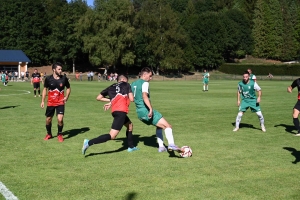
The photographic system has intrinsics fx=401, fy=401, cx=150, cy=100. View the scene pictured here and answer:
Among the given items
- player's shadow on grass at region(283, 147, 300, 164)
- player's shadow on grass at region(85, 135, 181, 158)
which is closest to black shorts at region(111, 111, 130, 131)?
player's shadow on grass at region(85, 135, 181, 158)

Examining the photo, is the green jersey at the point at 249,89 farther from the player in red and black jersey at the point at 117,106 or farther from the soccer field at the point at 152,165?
the player in red and black jersey at the point at 117,106

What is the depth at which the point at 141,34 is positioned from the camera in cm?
8156

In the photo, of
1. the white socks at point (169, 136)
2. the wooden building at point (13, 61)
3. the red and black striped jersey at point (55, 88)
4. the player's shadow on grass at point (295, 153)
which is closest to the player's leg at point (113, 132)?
the white socks at point (169, 136)

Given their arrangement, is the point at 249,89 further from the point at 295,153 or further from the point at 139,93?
the point at 139,93

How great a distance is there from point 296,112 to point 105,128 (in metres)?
6.23

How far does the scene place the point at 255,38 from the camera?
10612 centimetres

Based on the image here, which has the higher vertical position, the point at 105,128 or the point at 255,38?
the point at 255,38

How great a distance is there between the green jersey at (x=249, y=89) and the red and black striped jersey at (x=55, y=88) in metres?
5.95

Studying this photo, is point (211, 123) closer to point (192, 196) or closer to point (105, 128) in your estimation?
point (105, 128)

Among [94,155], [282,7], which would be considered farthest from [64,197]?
[282,7]

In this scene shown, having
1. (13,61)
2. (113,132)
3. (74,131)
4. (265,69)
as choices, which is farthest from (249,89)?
(265,69)

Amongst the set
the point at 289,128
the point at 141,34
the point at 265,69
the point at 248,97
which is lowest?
the point at 289,128

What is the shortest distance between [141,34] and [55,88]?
235 feet

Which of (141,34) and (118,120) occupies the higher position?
(141,34)
